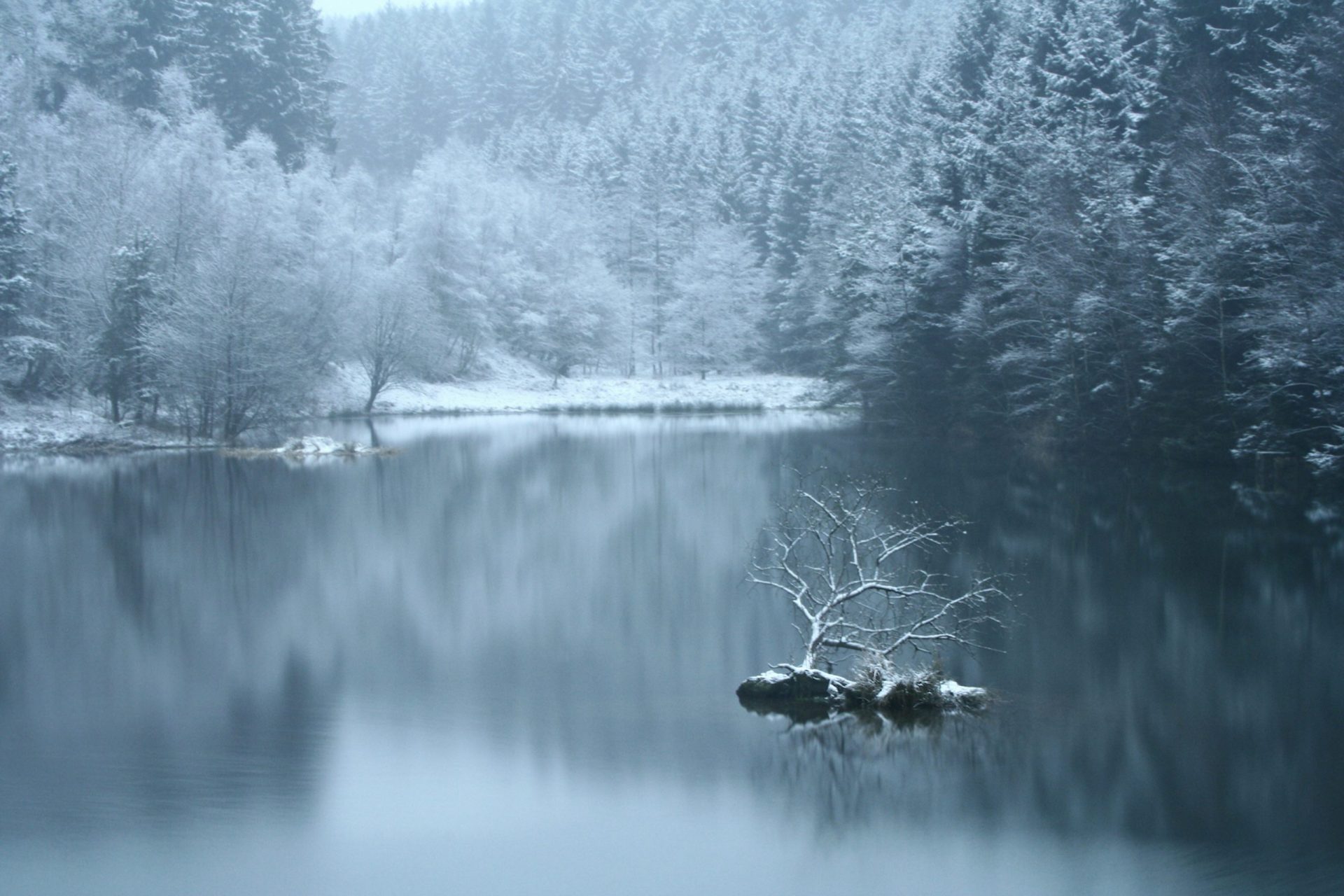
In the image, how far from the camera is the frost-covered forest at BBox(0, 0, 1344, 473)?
25.3m

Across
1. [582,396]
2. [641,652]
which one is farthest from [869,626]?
[582,396]

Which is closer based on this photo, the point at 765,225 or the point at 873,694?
the point at 873,694

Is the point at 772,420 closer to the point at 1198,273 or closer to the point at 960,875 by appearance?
the point at 1198,273

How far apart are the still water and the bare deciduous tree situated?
53cm

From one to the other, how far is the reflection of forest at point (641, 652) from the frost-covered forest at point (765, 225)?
17.8 feet

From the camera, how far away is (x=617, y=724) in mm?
10219

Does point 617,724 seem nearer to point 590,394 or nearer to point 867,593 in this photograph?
point 867,593

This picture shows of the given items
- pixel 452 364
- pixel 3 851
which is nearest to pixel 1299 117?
pixel 3 851

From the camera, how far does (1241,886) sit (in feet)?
23.3

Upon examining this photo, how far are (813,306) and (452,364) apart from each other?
17070 mm

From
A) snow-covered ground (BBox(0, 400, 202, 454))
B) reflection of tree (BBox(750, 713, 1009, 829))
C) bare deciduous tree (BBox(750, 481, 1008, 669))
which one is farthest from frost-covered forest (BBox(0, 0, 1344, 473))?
reflection of tree (BBox(750, 713, 1009, 829))

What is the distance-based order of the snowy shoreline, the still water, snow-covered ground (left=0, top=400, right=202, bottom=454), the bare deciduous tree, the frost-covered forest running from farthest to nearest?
the snowy shoreline, snow-covered ground (left=0, top=400, right=202, bottom=454), the frost-covered forest, the bare deciduous tree, the still water

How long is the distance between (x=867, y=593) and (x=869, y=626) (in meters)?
1.99

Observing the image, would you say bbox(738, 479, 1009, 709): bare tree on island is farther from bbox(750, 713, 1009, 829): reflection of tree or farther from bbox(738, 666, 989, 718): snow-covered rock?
bbox(750, 713, 1009, 829): reflection of tree
